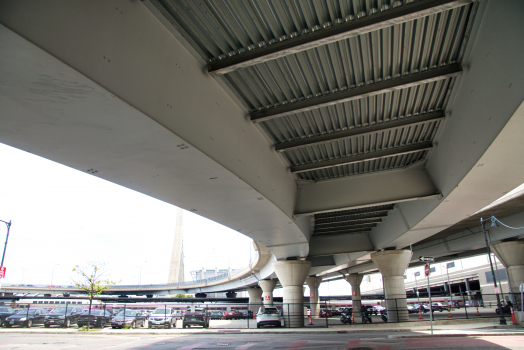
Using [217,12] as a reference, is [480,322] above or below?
below

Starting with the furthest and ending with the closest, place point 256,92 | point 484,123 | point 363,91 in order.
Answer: point 256,92 < point 363,91 < point 484,123

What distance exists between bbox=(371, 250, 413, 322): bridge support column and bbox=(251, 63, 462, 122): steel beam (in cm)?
1859

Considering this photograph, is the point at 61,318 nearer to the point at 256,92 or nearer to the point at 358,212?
the point at 358,212

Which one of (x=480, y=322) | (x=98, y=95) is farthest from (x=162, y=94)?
(x=480, y=322)

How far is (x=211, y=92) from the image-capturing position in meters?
6.91

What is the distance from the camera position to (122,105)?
484cm

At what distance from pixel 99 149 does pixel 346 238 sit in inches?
846

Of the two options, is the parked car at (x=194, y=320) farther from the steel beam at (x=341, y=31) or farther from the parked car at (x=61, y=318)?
the steel beam at (x=341, y=31)

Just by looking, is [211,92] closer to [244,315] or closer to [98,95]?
[98,95]

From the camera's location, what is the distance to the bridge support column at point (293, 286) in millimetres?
22906

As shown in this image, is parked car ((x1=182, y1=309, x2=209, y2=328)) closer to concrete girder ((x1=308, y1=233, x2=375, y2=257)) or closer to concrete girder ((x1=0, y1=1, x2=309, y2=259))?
concrete girder ((x1=308, y1=233, x2=375, y2=257))

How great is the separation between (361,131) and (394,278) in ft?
61.7

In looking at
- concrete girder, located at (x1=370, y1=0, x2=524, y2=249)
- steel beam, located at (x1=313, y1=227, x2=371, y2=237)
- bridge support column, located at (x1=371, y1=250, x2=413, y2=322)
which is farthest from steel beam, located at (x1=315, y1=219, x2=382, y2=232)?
concrete girder, located at (x1=370, y1=0, x2=524, y2=249)

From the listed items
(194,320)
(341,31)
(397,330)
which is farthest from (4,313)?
(341,31)
